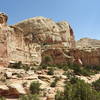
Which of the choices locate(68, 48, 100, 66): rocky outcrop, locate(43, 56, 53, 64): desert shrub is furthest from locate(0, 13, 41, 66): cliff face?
locate(68, 48, 100, 66): rocky outcrop

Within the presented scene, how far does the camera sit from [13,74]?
21234mm

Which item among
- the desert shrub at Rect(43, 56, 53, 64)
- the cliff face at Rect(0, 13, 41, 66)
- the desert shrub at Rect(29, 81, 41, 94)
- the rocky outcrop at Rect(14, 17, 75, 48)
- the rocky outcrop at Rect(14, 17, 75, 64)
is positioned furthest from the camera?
the rocky outcrop at Rect(14, 17, 75, 48)

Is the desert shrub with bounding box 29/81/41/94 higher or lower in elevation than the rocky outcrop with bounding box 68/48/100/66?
lower

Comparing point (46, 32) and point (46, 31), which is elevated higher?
point (46, 31)

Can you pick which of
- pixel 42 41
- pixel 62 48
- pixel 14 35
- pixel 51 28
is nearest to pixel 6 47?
pixel 14 35

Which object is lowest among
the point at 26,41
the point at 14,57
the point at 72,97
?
the point at 72,97

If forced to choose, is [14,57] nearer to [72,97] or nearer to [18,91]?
[18,91]

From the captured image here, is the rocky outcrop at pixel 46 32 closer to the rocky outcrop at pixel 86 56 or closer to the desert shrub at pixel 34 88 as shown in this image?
the rocky outcrop at pixel 86 56

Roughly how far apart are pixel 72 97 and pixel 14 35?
65.3ft

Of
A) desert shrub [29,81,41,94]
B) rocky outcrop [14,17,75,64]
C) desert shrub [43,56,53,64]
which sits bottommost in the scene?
desert shrub [29,81,41,94]

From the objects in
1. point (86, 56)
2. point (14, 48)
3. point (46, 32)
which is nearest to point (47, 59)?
point (86, 56)

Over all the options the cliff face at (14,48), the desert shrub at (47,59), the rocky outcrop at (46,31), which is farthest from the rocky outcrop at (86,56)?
the rocky outcrop at (46,31)

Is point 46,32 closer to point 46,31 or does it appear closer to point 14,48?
point 46,31

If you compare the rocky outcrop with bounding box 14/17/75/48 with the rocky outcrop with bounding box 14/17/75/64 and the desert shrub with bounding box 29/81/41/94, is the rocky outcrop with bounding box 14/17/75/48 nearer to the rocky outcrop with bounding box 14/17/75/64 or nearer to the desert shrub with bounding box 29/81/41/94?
the rocky outcrop with bounding box 14/17/75/64
